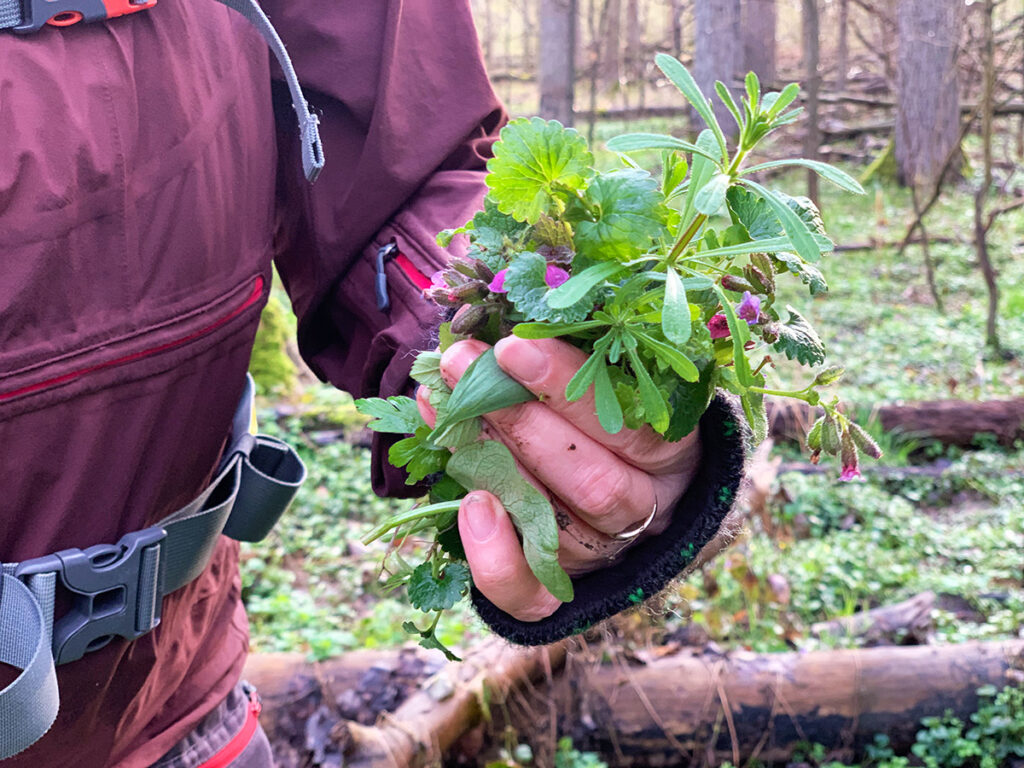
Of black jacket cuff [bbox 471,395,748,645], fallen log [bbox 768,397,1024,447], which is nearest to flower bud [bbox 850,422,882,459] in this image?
black jacket cuff [bbox 471,395,748,645]

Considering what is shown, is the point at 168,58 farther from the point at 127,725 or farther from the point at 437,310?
the point at 127,725

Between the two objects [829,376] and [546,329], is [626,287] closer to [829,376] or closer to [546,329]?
[546,329]

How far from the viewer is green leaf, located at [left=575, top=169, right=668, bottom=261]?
78cm

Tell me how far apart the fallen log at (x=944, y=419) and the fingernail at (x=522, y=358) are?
418 centimetres

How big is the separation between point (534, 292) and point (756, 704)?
2.43 meters

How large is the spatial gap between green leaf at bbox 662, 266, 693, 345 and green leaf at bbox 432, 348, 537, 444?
0.19 m

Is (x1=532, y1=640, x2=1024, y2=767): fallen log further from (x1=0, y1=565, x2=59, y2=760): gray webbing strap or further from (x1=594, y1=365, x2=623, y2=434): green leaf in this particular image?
(x1=594, y1=365, x2=623, y2=434): green leaf

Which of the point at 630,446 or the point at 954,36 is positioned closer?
the point at 630,446

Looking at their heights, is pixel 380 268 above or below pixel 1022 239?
above

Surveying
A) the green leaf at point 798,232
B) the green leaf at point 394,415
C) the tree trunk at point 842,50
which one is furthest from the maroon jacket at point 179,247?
the tree trunk at point 842,50

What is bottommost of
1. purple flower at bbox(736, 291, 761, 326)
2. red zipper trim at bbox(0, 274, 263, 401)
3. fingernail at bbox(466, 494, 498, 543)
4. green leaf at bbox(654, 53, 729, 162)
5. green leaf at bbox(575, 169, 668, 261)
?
fingernail at bbox(466, 494, 498, 543)

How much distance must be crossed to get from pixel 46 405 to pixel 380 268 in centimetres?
44

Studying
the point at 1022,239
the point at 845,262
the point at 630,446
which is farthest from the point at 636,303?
the point at 1022,239

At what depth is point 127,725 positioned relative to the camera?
1.17 meters
